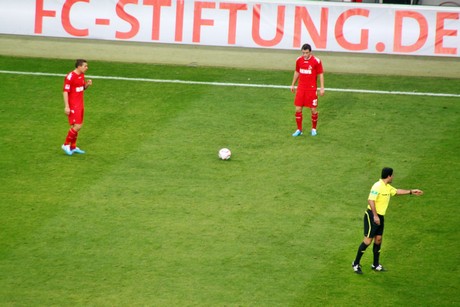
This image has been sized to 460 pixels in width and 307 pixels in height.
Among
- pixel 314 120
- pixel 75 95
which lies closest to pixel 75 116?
pixel 75 95

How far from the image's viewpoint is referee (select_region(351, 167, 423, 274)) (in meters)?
15.3

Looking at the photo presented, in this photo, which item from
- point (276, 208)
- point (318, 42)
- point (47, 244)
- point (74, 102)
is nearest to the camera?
point (47, 244)

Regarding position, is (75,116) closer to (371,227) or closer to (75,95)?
(75,95)

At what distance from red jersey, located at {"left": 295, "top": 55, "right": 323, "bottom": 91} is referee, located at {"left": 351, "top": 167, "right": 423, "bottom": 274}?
5.99 meters

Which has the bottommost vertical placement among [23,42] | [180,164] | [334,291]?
[334,291]

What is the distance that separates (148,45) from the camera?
2616 centimetres

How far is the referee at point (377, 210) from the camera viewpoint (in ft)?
50.3

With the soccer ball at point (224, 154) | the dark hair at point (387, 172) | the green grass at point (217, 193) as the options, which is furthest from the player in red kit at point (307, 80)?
the dark hair at point (387, 172)

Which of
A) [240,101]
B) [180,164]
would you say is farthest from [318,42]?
[180,164]

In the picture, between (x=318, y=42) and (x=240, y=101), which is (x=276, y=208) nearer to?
(x=240, y=101)

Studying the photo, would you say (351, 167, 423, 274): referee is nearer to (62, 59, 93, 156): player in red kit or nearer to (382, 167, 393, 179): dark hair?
(382, 167, 393, 179): dark hair

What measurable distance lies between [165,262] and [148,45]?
1113cm

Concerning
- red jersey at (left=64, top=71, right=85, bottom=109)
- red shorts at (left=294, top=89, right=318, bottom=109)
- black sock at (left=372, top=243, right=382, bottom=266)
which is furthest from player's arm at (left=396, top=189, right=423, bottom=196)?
red jersey at (left=64, top=71, right=85, bottom=109)

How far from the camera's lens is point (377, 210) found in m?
15.5
